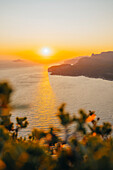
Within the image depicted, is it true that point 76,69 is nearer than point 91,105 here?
No

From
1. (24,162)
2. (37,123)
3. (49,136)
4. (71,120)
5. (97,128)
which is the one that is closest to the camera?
(24,162)

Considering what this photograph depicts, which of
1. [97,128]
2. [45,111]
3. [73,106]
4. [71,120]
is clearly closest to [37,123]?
[45,111]

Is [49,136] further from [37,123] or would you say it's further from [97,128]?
[37,123]

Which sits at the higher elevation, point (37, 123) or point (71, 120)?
point (71, 120)

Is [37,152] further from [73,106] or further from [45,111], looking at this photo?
[73,106]

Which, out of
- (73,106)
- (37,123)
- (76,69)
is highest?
(76,69)

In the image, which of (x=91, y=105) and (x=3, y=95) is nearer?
(x=3, y=95)

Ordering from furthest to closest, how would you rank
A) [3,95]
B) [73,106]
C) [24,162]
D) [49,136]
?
[73,106], [49,136], [24,162], [3,95]

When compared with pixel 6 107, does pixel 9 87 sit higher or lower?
higher

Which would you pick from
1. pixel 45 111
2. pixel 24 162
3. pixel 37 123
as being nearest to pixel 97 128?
pixel 24 162
